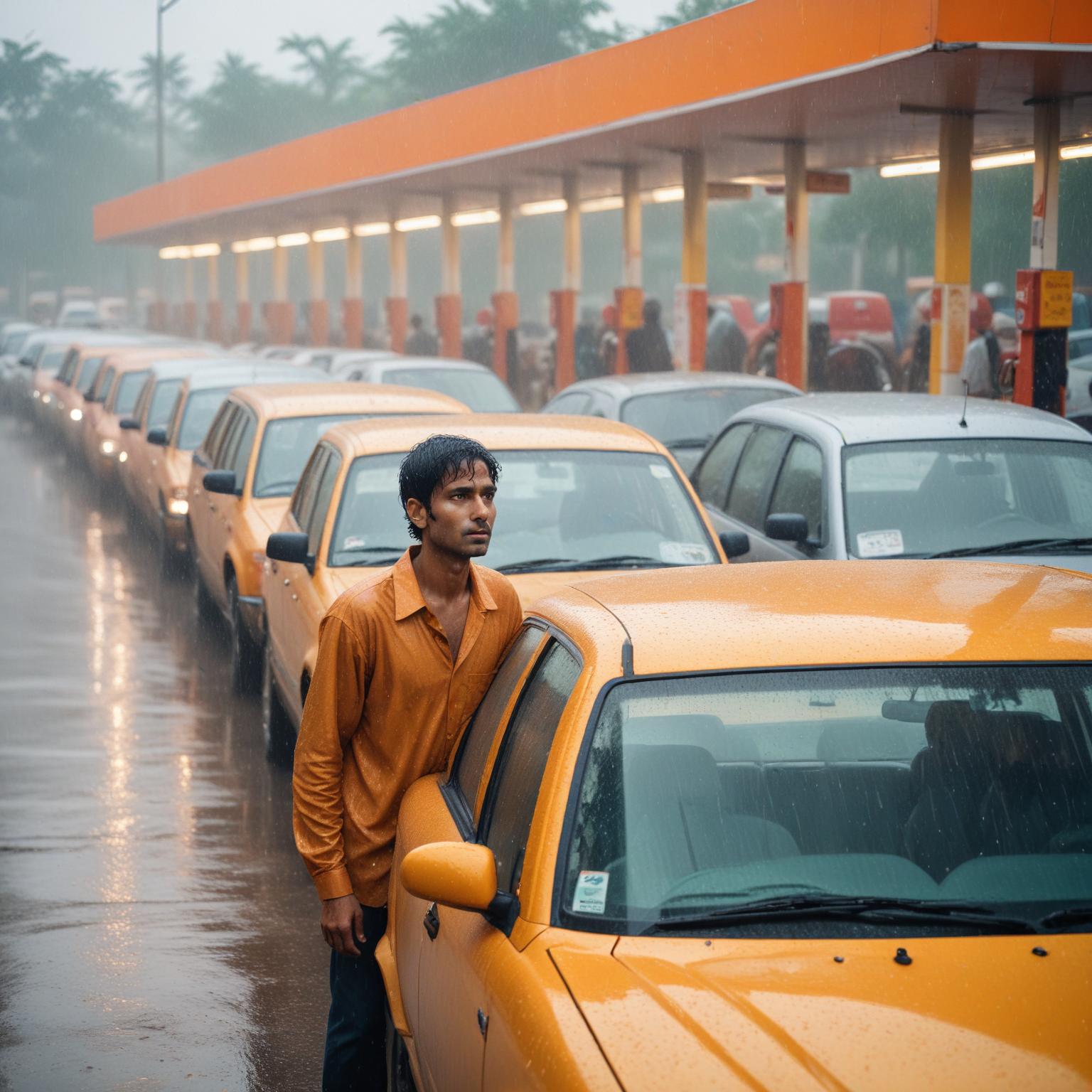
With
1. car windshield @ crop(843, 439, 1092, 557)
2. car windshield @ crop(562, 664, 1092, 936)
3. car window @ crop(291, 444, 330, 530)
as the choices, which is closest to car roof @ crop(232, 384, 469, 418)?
car window @ crop(291, 444, 330, 530)

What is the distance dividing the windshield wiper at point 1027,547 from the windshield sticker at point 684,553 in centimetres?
102

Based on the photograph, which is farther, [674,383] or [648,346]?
[648,346]

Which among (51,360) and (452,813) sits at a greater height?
(51,360)

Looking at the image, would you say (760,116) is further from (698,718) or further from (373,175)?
(698,718)

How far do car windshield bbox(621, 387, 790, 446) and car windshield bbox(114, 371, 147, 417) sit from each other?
963cm

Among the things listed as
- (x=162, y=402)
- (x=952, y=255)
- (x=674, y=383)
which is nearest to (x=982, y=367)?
(x=952, y=255)

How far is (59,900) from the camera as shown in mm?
6473

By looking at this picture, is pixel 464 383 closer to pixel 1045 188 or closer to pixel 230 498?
pixel 1045 188

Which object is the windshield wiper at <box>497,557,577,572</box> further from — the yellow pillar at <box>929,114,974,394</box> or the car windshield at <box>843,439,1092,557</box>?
the yellow pillar at <box>929,114,974,394</box>

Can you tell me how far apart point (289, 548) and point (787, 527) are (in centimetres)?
222

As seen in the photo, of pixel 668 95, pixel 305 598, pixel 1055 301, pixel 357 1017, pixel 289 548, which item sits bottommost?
pixel 357 1017

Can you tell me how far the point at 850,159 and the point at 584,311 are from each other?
115ft

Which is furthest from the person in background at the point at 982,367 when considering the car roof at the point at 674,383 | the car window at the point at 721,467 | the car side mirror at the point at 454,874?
the car side mirror at the point at 454,874

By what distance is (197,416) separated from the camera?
51.2 feet
